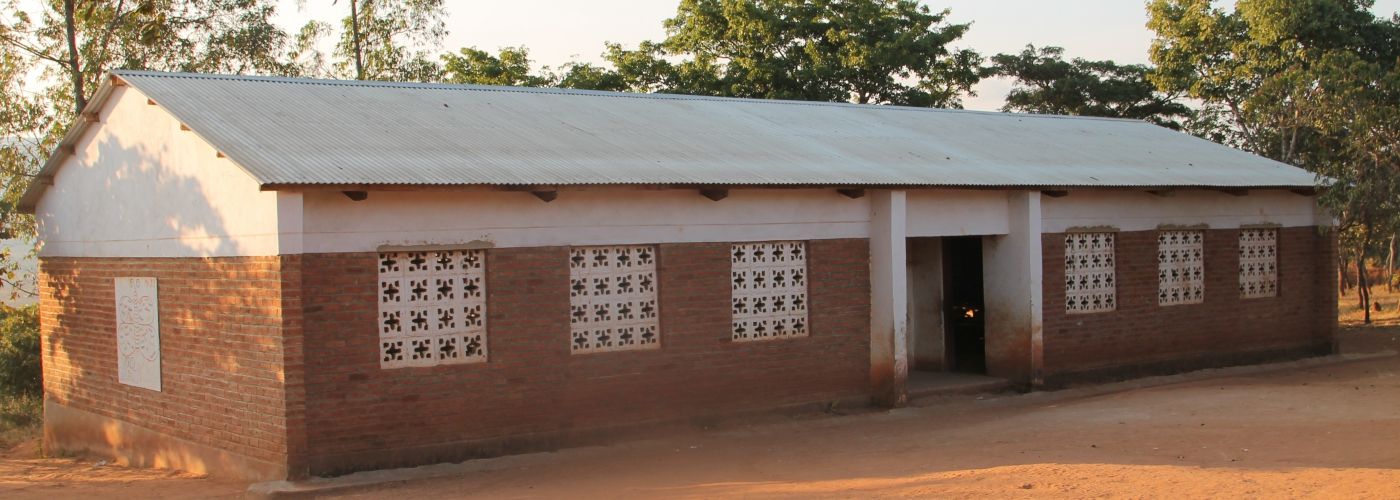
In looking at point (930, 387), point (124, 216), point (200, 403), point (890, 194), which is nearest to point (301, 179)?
point (200, 403)

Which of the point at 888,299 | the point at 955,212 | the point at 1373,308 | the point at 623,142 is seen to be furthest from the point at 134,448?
the point at 1373,308

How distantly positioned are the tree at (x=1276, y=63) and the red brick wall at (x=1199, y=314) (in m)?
0.91

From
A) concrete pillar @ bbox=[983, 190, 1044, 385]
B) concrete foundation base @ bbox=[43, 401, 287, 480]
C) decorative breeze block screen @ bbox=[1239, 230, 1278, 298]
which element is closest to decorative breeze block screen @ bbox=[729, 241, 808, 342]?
concrete pillar @ bbox=[983, 190, 1044, 385]

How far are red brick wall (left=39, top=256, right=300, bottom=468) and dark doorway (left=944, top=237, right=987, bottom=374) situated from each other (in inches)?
354

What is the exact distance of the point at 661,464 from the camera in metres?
10.9

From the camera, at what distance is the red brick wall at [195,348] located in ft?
33.4

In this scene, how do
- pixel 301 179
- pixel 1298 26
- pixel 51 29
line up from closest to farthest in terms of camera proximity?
pixel 301 179, pixel 51 29, pixel 1298 26

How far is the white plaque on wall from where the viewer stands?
1191cm

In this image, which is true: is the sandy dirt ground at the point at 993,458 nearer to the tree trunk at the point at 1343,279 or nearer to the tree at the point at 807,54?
Result: the tree at the point at 807,54

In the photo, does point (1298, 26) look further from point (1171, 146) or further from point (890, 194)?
point (890, 194)

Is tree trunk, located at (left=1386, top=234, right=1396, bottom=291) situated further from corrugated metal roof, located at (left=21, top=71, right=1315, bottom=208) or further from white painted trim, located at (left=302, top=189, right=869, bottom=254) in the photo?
white painted trim, located at (left=302, top=189, right=869, bottom=254)

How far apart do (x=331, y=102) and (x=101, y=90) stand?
83.6 inches

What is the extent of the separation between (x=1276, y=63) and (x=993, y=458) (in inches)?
650

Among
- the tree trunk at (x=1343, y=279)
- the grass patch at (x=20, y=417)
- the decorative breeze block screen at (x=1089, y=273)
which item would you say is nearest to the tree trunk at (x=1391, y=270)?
the tree trunk at (x=1343, y=279)
